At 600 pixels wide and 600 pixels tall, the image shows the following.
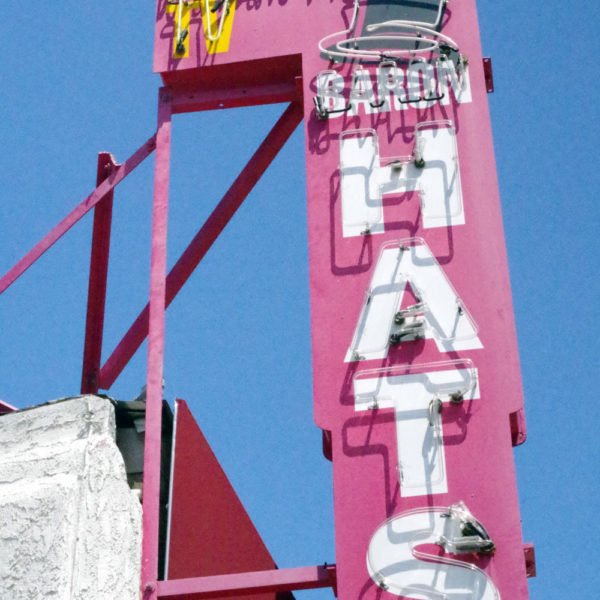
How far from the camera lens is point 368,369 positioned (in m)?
7.94

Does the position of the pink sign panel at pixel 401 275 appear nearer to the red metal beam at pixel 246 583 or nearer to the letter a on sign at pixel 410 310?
the letter a on sign at pixel 410 310

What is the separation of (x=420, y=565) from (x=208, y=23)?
499 centimetres

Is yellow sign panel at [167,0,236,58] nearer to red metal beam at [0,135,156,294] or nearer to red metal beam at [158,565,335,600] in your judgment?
red metal beam at [0,135,156,294]

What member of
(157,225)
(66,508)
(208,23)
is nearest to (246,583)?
(66,508)

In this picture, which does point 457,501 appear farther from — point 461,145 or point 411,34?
point 411,34

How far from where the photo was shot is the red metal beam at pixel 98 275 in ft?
32.0

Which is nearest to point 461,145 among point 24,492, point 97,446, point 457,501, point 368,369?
point 368,369

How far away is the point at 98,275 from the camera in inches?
391

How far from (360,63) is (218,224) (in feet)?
5.89

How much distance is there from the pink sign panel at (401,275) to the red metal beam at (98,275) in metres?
1.01

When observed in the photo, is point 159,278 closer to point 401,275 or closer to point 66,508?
point 401,275

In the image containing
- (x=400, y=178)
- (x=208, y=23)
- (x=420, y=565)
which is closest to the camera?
(x=420, y=565)

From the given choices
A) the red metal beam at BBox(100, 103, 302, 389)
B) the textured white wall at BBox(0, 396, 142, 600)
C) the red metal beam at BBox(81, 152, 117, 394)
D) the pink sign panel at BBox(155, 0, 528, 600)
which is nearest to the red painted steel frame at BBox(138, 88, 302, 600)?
the red metal beam at BBox(100, 103, 302, 389)

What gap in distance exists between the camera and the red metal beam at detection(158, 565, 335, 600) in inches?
286
